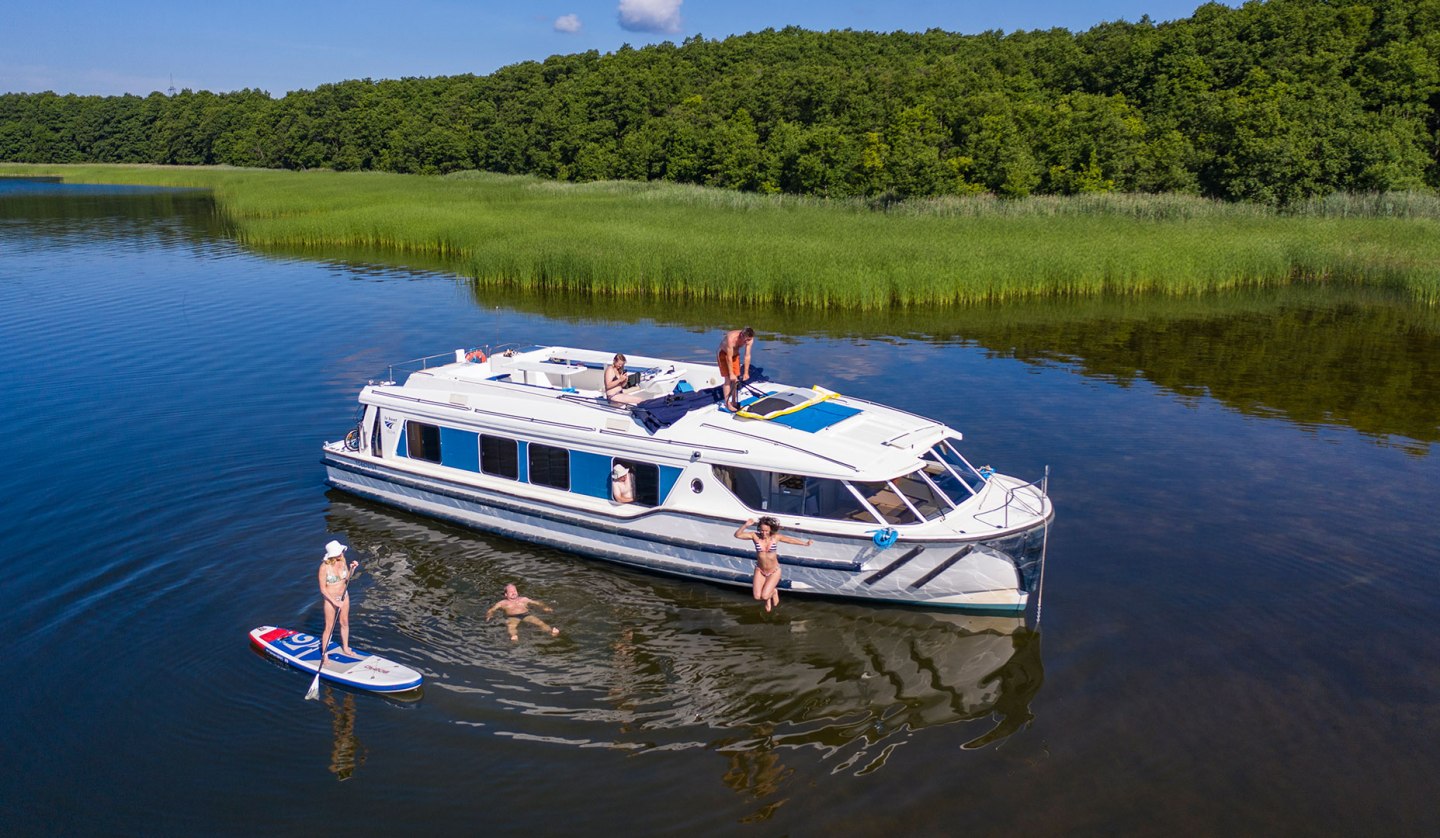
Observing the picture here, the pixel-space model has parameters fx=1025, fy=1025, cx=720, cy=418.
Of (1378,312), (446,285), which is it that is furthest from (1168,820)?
(446,285)

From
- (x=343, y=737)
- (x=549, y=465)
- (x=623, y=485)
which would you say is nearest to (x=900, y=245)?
(x=549, y=465)

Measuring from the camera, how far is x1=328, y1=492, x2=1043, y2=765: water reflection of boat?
11758mm

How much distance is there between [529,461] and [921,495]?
6190 millimetres

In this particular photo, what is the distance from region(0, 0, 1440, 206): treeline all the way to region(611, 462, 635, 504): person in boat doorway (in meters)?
45.6

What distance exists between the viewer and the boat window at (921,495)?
555 inches

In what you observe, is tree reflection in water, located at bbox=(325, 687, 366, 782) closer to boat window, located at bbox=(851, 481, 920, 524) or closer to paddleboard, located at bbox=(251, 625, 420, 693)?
paddleboard, located at bbox=(251, 625, 420, 693)

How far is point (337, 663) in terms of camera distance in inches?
497

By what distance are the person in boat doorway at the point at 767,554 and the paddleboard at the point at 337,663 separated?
4.53 meters

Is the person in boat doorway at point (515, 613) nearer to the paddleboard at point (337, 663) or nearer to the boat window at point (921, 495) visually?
the paddleboard at point (337, 663)

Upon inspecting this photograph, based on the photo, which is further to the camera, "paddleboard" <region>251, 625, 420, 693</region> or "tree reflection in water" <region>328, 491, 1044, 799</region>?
"paddleboard" <region>251, 625, 420, 693</region>

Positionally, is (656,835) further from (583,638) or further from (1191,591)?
(1191,591)

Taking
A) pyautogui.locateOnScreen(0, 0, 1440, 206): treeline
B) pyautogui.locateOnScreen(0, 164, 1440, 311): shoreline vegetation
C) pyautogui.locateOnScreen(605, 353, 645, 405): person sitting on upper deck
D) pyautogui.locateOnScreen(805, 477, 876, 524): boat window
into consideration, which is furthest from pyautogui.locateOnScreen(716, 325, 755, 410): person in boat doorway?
pyautogui.locateOnScreen(0, 0, 1440, 206): treeline

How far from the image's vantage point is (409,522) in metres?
17.8

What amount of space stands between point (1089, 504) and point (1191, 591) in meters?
3.30
